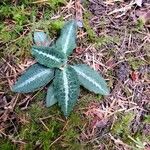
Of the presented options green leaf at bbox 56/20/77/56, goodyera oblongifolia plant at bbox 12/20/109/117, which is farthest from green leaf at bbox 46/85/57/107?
green leaf at bbox 56/20/77/56

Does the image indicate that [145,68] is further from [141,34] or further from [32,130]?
[32,130]

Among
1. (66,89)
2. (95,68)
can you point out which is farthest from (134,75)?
(66,89)

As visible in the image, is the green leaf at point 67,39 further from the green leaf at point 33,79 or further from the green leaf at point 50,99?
the green leaf at point 50,99

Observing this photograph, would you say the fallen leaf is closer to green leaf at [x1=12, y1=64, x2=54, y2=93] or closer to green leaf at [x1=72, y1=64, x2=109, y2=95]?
green leaf at [x1=72, y1=64, x2=109, y2=95]

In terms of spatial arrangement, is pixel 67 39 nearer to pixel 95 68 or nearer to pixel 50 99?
pixel 95 68

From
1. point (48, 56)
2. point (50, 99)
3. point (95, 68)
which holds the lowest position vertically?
point (50, 99)

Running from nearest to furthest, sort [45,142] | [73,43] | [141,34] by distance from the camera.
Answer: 1. [45,142]
2. [73,43]
3. [141,34]

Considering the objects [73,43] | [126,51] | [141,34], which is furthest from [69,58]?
[141,34]
